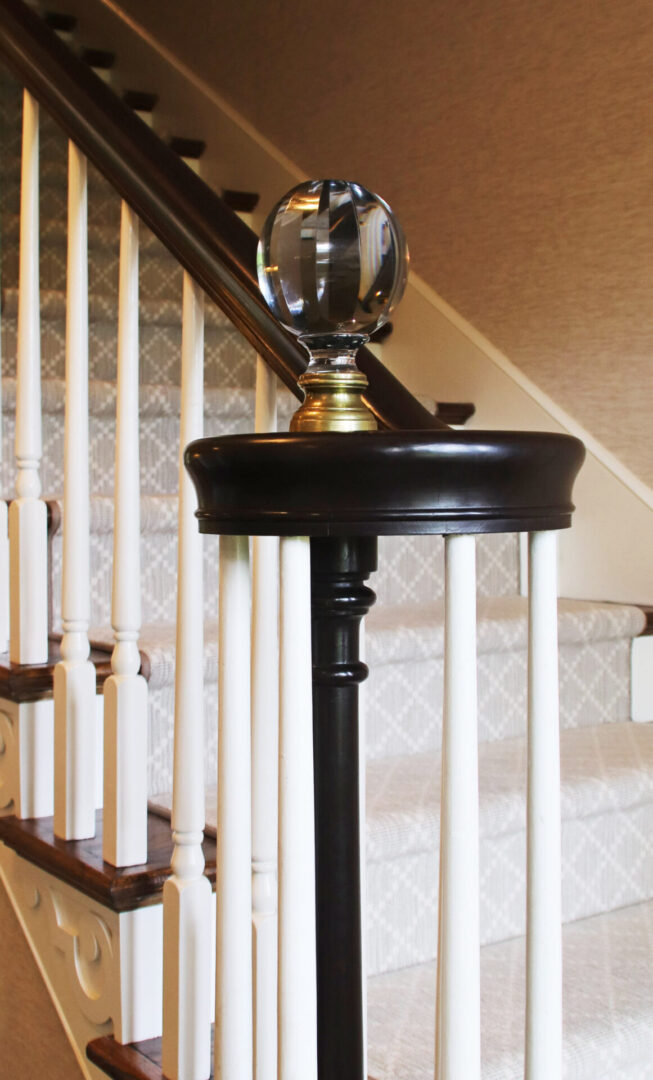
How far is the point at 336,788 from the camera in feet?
2.38

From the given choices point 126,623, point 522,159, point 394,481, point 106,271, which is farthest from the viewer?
point 106,271

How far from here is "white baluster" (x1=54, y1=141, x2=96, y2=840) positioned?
4.35 ft

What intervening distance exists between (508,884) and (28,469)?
Answer: 819 mm

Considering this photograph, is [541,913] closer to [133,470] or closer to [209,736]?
[133,470]

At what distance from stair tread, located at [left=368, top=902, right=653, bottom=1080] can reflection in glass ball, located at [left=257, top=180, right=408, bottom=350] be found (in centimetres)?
76

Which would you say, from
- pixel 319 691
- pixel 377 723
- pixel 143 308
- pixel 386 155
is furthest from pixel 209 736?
pixel 386 155

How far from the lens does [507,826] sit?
58.0 inches

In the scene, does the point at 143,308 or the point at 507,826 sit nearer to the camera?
the point at 507,826

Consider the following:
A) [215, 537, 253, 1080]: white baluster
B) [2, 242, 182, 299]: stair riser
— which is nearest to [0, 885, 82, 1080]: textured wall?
[215, 537, 253, 1080]: white baluster

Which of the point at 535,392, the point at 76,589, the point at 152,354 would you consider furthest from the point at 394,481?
the point at 152,354

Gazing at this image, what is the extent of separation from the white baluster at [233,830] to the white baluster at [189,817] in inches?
11.9

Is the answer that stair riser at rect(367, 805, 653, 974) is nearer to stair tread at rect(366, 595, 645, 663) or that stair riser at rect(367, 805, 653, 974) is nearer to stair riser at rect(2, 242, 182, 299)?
stair tread at rect(366, 595, 645, 663)

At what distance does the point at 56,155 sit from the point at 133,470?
2123 millimetres

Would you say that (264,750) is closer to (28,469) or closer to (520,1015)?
(520,1015)
